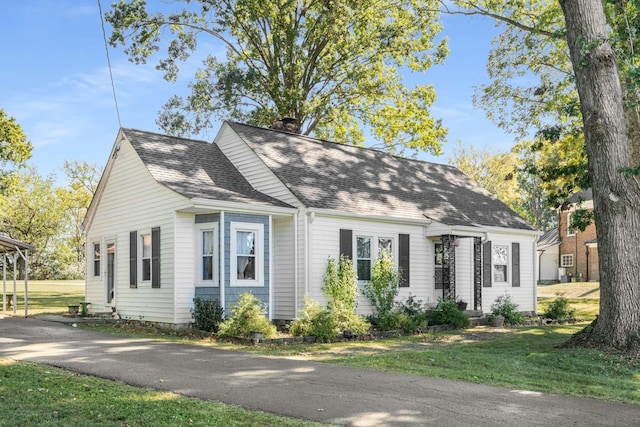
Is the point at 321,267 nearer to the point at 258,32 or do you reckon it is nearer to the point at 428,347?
the point at 428,347

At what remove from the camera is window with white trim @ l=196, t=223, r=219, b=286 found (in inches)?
647

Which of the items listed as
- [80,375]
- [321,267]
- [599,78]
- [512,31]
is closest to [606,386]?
[599,78]

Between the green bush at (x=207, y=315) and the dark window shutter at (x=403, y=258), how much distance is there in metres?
6.28

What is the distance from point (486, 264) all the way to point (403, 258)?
4.14m

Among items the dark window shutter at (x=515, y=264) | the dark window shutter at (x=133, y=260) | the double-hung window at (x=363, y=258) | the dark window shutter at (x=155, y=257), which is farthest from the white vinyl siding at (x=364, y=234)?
the dark window shutter at (x=133, y=260)

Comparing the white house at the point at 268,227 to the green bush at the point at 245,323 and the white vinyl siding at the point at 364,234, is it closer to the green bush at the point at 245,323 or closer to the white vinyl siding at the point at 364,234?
the white vinyl siding at the point at 364,234

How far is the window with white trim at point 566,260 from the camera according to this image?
164 feet

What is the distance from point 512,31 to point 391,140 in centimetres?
1038

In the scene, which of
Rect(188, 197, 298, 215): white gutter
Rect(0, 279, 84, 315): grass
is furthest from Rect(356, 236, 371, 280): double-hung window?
Rect(0, 279, 84, 315): grass

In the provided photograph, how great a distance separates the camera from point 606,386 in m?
9.74

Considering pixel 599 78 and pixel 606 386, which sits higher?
pixel 599 78

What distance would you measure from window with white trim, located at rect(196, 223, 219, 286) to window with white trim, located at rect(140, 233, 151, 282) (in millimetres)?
2050

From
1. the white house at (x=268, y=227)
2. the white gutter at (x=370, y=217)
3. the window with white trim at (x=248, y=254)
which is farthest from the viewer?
the white gutter at (x=370, y=217)

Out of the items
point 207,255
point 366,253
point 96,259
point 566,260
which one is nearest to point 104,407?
point 207,255
